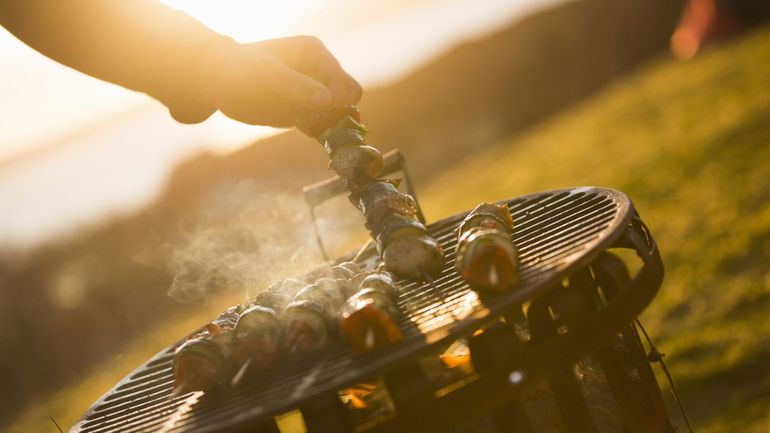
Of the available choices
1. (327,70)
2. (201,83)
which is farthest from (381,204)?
(201,83)

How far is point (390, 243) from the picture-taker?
3094 millimetres

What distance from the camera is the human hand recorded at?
11.0ft

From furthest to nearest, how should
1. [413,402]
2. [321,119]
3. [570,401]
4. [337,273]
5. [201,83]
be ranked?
[201,83] → [321,119] → [337,273] → [570,401] → [413,402]

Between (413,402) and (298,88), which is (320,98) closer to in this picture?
(298,88)

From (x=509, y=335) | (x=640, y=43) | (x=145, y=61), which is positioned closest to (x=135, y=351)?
(x=145, y=61)

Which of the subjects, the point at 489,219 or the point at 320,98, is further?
the point at 320,98

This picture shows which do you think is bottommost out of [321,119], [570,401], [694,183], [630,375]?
[694,183]

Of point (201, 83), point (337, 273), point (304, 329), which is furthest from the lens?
point (201, 83)

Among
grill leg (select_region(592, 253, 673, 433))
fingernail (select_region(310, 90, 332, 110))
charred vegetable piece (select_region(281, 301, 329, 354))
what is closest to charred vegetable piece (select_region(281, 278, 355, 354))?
charred vegetable piece (select_region(281, 301, 329, 354))

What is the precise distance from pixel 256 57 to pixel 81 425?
5.72ft

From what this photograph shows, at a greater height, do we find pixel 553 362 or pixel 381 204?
pixel 381 204

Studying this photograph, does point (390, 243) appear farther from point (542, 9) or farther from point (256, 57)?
point (542, 9)

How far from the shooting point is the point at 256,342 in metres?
2.77

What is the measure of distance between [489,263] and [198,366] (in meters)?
1.13
